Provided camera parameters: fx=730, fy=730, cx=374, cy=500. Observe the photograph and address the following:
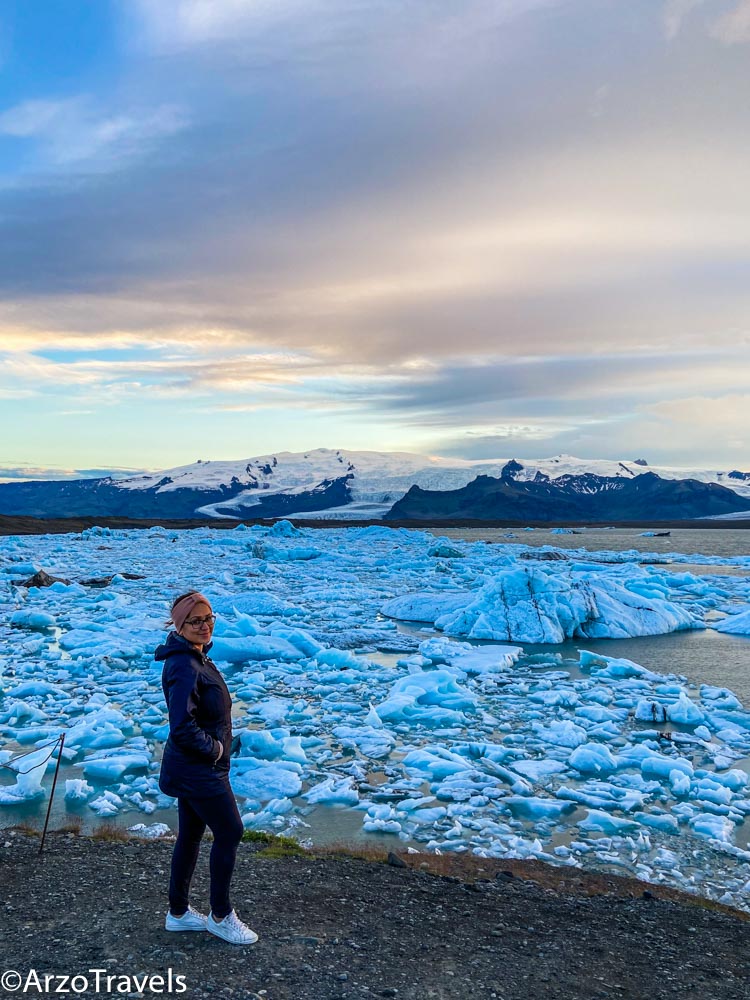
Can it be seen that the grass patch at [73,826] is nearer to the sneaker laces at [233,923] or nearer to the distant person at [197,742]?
the sneaker laces at [233,923]

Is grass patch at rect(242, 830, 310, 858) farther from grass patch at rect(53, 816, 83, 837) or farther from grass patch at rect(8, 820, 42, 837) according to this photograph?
grass patch at rect(8, 820, 42, 837)

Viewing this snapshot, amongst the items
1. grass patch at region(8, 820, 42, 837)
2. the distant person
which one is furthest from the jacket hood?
grass patch at region(8, 820, 42, 837)

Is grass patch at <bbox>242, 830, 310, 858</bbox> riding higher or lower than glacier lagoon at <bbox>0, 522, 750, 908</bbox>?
higher

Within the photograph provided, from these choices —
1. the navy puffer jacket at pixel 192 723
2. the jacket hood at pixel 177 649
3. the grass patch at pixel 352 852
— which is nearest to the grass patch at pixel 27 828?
the grass patch at pixel 352 852

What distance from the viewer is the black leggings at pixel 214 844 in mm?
3820

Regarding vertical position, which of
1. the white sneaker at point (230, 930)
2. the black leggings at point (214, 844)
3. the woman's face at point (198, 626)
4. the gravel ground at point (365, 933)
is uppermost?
the woman's face at point (198, 626)

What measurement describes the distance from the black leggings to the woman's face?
814 mm

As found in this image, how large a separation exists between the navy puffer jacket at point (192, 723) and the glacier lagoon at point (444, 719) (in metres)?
3.03

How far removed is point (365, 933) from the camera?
4391 mm

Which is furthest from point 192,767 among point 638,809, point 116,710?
point 116,710

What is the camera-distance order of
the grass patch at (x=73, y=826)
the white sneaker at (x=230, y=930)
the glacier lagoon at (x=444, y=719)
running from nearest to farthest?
1. the white sneaker at (x=230, y=930)
2. the grass patch at (x=73, y=826)
3. the glacier lagoon at (x=444, y=719)

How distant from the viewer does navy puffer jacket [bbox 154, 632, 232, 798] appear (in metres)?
3.68

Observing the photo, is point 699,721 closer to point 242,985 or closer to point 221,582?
point 242,985

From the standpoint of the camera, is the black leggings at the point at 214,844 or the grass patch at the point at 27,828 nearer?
the black leggings at the point at 214,844
